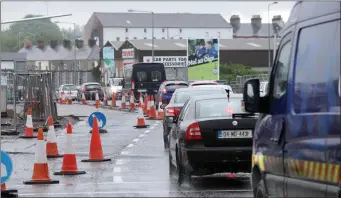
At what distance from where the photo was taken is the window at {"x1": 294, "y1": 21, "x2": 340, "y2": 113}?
6762 mm

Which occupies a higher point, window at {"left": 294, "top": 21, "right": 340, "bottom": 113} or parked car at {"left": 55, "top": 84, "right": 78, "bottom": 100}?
window at {"left": 294, "top": 21, "right": 340, "bottom": 113}

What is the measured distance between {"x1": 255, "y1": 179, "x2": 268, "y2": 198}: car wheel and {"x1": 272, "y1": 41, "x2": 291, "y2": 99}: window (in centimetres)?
106

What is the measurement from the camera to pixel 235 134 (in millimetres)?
14039

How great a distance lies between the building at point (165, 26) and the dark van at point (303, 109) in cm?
17503

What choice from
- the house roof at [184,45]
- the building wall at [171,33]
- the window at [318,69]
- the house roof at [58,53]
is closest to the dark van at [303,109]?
the window at [318,69]

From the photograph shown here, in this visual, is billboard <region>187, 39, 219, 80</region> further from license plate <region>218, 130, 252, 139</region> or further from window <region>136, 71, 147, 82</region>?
license plate <region>218, 130, 252, 139</region>

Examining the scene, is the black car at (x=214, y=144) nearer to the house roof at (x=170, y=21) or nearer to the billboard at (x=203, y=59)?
the billboard at (x=203, y=59)

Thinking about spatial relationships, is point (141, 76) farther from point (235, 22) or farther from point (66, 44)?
point (235, 22)

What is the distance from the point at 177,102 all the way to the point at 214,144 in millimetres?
8913

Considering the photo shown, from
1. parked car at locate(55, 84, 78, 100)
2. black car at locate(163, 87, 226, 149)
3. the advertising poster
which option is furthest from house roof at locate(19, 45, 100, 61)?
black car at locate(163, 87, 226, 149)

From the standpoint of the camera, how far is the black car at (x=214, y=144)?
1380 centimetres

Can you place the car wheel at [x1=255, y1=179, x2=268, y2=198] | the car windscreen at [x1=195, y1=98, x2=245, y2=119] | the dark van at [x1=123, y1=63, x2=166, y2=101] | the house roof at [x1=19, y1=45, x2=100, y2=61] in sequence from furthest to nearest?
the house roof at [x1=19, y1=45, x2=100, y2=61], the dark van at [x1=123, y1=63, x2=166, y2=101], the car windscreen at [x1=195, y1=98, x2=245, y2=119], the car wheel at [x1=255, y1=179, x2=268, y2=198]

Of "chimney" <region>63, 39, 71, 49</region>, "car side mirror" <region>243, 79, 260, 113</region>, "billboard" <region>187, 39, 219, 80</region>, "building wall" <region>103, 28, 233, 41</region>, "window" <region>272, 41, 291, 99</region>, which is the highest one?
"building wall" <region>103, 28, 233, 41</region>

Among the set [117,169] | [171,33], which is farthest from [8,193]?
[171,33]
